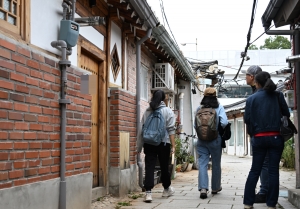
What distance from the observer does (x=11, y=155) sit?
3705mm

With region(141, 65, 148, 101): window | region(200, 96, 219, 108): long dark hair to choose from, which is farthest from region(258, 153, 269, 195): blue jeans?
region(141, 65, 148, 101): window

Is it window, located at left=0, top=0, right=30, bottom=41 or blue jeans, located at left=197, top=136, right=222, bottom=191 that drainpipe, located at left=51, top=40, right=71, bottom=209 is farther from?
blue jeans, located at left=197, top=136, right=222, bottom=191

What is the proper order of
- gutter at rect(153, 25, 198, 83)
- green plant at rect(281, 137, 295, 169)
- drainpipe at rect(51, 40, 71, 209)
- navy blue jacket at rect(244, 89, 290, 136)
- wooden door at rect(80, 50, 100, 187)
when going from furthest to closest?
green plant at rect(281, 137, 295, 169), gutter at rect(153, 25, 198, 83), wooden door at rect(80, 50, 100, 187), navy blue jacket at rect(244, 89, 290, 136), drainpipe at rect(51, 40, 71, 209)

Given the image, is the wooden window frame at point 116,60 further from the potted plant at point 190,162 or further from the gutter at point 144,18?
the potted plant at point 190,162

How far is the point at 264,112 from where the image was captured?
5.45 m

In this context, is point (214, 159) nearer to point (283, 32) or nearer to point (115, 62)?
point (115, 62)

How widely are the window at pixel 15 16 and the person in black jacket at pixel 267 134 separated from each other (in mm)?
2939

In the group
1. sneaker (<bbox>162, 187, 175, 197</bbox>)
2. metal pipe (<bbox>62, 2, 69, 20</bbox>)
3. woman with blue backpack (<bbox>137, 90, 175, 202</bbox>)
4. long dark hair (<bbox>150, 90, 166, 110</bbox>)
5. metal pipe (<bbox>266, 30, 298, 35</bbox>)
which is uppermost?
metal pipe (<bbox>266, 30, 298, 35</bbox>)

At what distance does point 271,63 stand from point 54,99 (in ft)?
115

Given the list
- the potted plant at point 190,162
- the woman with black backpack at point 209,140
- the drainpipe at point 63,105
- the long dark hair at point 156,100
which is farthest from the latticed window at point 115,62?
the potted plant at point 190,162

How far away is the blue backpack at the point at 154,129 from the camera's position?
21.9 ft

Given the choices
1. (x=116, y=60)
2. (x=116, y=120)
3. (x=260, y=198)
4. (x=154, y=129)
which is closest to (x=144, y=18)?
(x=116, y=60)

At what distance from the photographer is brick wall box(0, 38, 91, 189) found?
3.63 m

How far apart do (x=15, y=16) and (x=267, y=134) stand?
3.23m
